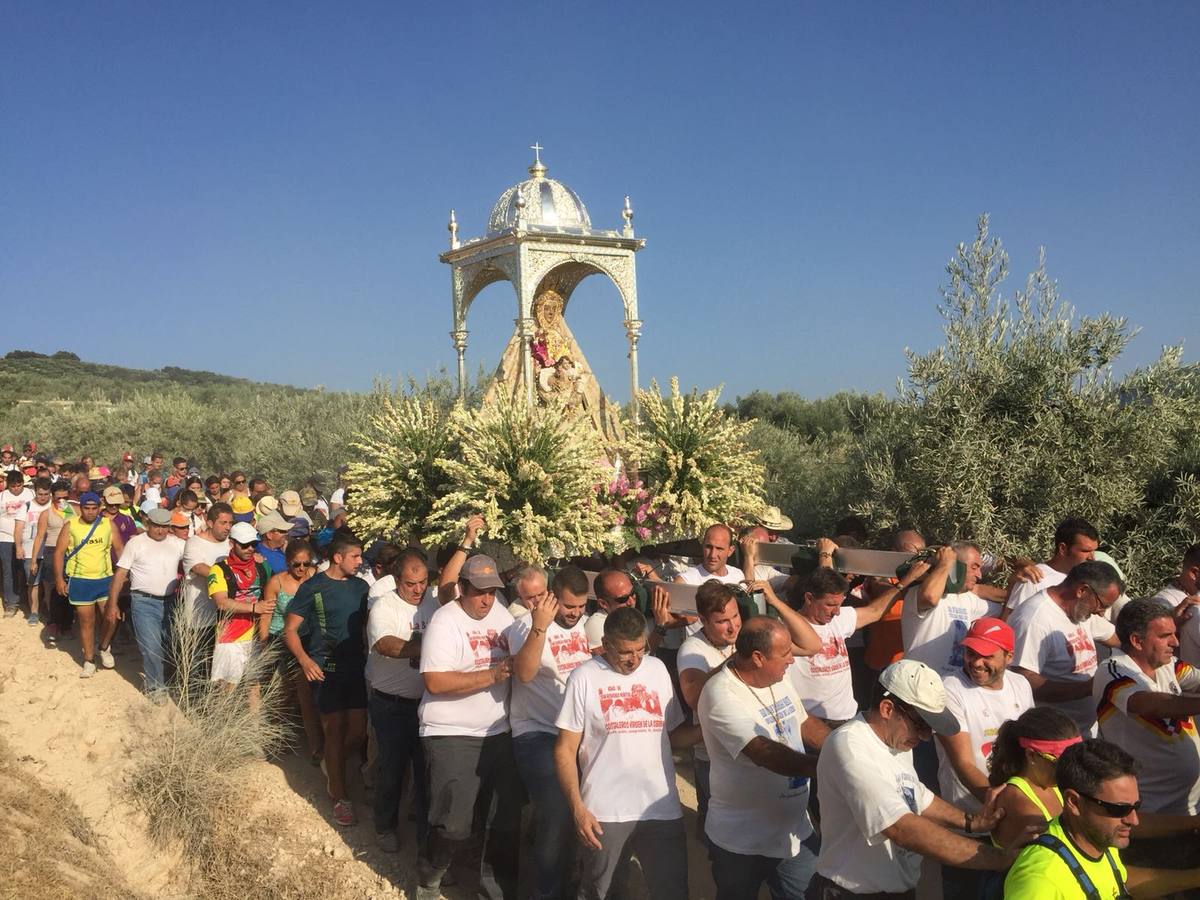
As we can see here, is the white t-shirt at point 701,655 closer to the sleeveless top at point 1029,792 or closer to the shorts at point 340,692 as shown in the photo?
the sleeveless top at point 1029,792

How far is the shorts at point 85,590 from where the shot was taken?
980 cm

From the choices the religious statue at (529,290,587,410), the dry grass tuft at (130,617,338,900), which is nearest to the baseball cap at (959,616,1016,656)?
the dry grass tuft at (130,617,338,900)

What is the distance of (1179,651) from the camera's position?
5.57m

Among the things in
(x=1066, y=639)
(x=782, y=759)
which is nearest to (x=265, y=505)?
(x=782, y=759)

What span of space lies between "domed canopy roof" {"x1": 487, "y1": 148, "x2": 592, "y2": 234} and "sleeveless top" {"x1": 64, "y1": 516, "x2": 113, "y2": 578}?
5370 mm

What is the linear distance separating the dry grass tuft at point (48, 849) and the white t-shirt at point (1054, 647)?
540cm

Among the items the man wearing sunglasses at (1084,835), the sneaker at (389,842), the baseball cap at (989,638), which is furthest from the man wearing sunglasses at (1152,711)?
the sneaker at (389,842)

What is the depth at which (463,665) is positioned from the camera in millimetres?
5453

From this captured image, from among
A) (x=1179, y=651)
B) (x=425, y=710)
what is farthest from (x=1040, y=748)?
(x=425, y=710)

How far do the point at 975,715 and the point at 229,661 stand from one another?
18.2 feet

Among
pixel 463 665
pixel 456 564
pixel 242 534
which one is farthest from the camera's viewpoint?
pixel 242 534

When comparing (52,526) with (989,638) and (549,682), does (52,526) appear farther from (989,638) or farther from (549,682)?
(989,638)

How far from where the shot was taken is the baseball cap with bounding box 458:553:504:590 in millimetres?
5457

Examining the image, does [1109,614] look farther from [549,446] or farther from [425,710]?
[425,710]
